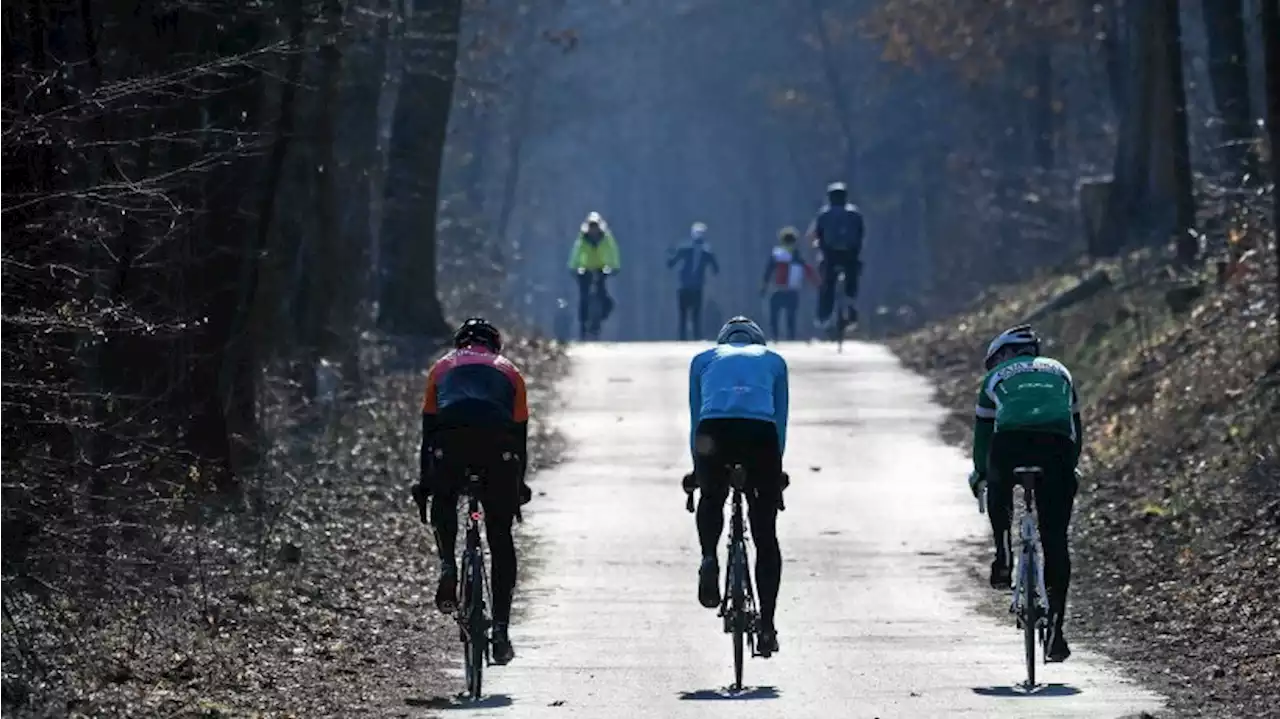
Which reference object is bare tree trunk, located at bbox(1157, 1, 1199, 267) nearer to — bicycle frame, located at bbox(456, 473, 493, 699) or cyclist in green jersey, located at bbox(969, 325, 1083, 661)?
cyclist in green jersey, located at bbox(969, 325, 1083, 661)

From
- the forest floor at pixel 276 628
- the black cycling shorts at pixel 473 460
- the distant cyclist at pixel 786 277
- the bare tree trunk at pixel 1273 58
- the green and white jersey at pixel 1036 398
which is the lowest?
the forest floor at pixel 276 628

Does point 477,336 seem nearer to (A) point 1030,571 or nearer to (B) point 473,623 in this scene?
(B) point 473,623

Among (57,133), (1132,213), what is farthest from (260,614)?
(1132,213)

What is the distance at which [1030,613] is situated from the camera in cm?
1438

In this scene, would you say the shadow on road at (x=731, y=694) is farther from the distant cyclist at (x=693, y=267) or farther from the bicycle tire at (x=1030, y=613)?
the distant cyclist at (x=693, y=267)

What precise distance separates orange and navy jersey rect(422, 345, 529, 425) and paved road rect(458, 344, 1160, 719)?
1.35m

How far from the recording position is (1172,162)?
3519 centimetres

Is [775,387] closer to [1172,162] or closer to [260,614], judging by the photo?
[260,614]

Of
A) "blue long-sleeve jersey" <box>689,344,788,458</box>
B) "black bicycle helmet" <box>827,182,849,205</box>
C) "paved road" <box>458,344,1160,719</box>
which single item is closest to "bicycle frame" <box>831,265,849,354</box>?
"black bicycle helmet" <box>827,182,849,205</box>

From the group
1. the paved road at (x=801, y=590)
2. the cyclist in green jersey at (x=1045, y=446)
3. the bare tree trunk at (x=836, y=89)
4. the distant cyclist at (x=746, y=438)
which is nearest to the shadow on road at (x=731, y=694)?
the paved road at (x=801, y=590)

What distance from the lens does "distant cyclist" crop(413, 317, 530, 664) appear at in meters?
14.3

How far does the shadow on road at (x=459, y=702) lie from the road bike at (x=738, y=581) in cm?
122

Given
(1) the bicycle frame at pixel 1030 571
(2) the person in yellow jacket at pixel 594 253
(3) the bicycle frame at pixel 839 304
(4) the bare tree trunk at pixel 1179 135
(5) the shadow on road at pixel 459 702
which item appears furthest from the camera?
(2) the person in yellow jacket at pixel 594 253

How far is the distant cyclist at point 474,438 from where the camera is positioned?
14266 mm
